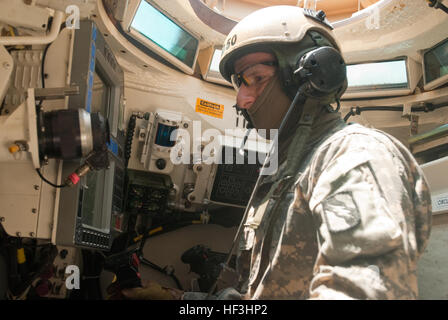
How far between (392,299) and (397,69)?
3.11 metres

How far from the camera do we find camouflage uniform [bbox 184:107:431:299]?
94 cm

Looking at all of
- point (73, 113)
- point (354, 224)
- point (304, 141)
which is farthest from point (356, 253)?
point (73, 113)

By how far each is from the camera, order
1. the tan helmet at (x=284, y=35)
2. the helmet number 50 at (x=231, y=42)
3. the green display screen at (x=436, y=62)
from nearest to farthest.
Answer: the tan helmet at (x=284, y=35)
the helmet number 50 at (x=231, y=42)
the green display screen at (x=436, y=62)

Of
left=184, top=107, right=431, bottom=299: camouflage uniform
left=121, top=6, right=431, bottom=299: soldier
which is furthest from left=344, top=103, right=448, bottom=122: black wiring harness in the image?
left=184, top=107, right=431, bottom=299: camouflage uniform

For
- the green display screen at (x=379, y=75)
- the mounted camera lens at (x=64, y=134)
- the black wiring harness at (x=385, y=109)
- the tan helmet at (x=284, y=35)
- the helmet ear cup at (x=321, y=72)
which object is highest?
the green display screen at (x=379, y=75)

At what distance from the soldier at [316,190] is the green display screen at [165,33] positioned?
117 centimetres

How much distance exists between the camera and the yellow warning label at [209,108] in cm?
364

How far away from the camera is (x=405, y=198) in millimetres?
1065

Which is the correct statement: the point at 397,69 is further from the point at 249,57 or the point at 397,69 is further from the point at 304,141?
the point at 304,141

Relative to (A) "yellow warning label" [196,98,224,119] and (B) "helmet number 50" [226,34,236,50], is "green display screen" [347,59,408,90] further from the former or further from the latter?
(B) "helmet number 50" [226,34,236,50]

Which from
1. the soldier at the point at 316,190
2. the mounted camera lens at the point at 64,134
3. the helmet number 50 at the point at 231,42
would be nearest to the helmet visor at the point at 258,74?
the soldier at the point at 316,190

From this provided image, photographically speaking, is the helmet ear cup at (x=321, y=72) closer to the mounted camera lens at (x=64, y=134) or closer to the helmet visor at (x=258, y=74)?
the helmet visor at (x=258, y=74)

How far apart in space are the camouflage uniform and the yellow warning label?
2165 millimetres

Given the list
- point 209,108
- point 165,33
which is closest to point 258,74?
point 165,33
